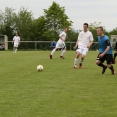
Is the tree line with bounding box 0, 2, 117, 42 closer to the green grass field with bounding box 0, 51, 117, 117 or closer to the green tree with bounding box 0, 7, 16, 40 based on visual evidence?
the green tree with bounding box 0, 7, 16, 40

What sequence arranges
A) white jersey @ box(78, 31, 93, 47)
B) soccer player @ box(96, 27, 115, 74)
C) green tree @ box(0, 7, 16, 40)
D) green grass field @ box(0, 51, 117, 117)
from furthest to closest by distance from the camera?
green tree @ box(0, 7, 16, 40), white jersey @ box(78, 31, 93, 47), soccer player @ box(96, 27, 115, 74), green grass field @ box(0, 51, 117, 117)

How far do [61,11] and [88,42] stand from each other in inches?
1950

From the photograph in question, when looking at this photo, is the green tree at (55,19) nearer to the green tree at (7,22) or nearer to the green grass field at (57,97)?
the green tree at (7,22)

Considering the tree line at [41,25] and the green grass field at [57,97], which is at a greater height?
the tree line at [41,25]

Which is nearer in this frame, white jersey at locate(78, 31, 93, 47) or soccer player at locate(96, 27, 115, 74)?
soccer player at locate(96, 27, 115, 74)

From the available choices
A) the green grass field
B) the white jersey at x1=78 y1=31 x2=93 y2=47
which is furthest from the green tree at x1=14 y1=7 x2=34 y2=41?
the green grass field

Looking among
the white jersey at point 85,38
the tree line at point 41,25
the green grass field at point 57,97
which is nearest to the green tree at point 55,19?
the tree line at point 41,25

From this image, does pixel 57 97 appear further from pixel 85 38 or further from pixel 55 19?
pixel 55 19

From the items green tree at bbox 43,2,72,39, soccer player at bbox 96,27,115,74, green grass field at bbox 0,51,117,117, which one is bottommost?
green grass field at bbox 0,51,117,117

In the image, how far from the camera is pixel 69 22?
67625mm

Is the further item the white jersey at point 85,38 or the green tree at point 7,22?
the green tree at point 7,22

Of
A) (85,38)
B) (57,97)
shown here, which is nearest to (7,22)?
(85,38)

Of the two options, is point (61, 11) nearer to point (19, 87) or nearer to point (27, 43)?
point (27, 43)

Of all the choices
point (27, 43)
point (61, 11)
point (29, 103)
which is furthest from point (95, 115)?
point (61, 11)
